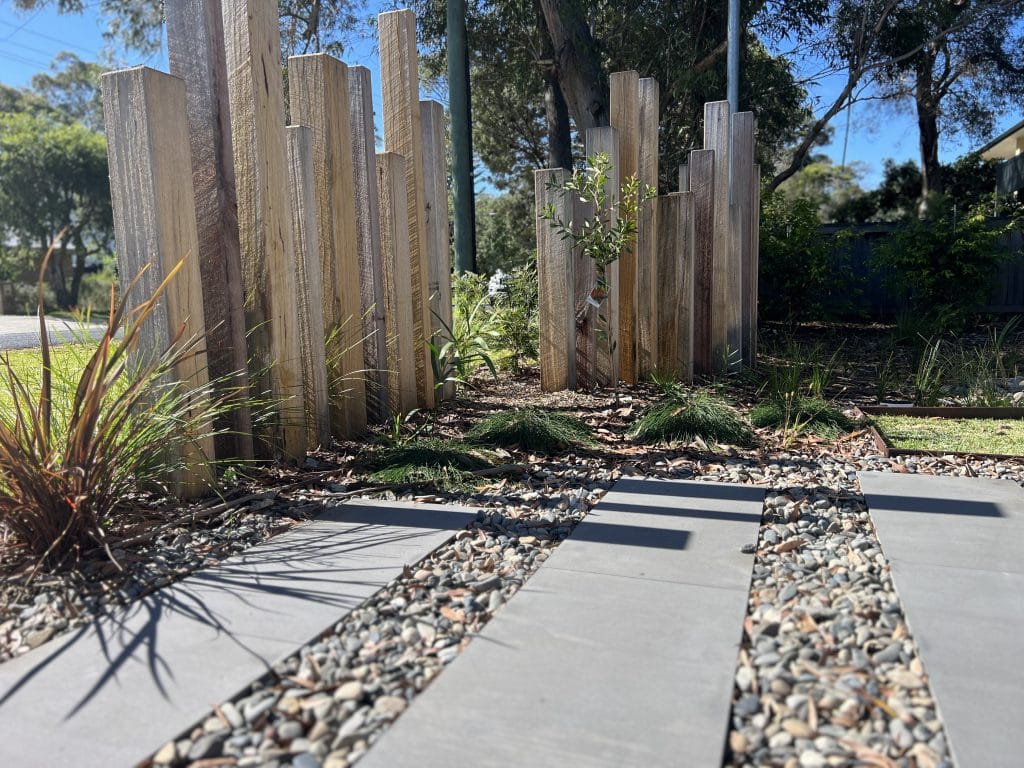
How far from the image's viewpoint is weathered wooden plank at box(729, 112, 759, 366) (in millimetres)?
6371

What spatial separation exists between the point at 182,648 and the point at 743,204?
18.7ft

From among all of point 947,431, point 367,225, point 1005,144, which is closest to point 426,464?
point 367,225

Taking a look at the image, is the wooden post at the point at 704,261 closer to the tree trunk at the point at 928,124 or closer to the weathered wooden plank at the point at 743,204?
the weathered wooden plank at the point at 743,204

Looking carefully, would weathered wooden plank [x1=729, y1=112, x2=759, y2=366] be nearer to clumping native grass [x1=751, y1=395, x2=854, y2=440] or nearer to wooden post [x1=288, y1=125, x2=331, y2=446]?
clumping native grass [x1=751, y1=395, x2=854, y2=440]

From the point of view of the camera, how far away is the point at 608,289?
5688mm

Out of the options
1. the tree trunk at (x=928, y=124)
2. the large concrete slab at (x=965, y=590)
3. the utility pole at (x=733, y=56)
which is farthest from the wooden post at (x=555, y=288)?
the tree trunk at (x=928, y=124)

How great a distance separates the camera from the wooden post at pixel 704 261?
633 centimetres

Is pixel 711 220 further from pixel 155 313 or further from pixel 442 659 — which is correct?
pixel 442 659

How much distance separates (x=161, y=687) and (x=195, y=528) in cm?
119

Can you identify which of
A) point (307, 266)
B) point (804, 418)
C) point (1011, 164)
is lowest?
Answer: point (804, 418)

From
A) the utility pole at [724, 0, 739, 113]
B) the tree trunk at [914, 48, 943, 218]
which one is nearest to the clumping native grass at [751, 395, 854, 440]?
the utility pole at [724, 0, 739, 113]

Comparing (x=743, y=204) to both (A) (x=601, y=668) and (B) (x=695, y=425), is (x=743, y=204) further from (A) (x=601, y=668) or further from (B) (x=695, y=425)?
(A) (x=601, y=668)

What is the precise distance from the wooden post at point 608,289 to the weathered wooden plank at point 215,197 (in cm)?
269

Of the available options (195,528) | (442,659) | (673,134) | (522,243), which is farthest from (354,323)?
(522,243)
